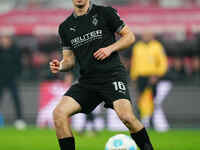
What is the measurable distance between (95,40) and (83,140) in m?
4.76

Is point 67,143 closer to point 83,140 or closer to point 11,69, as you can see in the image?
point 83,140

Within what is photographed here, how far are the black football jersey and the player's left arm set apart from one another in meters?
0.10

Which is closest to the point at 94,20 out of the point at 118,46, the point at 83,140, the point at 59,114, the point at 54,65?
the point at 118,46

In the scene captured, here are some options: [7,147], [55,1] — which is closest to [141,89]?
[7,147]

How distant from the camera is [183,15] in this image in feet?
57.2

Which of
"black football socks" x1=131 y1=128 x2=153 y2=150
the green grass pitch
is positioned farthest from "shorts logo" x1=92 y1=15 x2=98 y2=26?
the green grass pitch

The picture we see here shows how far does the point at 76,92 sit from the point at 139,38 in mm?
10554

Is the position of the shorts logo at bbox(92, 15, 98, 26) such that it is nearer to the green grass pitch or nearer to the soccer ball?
the soccer ball

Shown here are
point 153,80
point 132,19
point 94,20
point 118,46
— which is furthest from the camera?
point 132,19

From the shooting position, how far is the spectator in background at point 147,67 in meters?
15.0

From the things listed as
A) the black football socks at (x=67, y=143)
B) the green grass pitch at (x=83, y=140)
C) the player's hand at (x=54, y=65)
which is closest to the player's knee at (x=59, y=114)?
the black football socks at (x=67, y=143)

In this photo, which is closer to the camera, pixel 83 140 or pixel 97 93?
pixel 97 93

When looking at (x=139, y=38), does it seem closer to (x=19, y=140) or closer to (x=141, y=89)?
(x=141, y=89)

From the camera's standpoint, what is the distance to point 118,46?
7.83m
